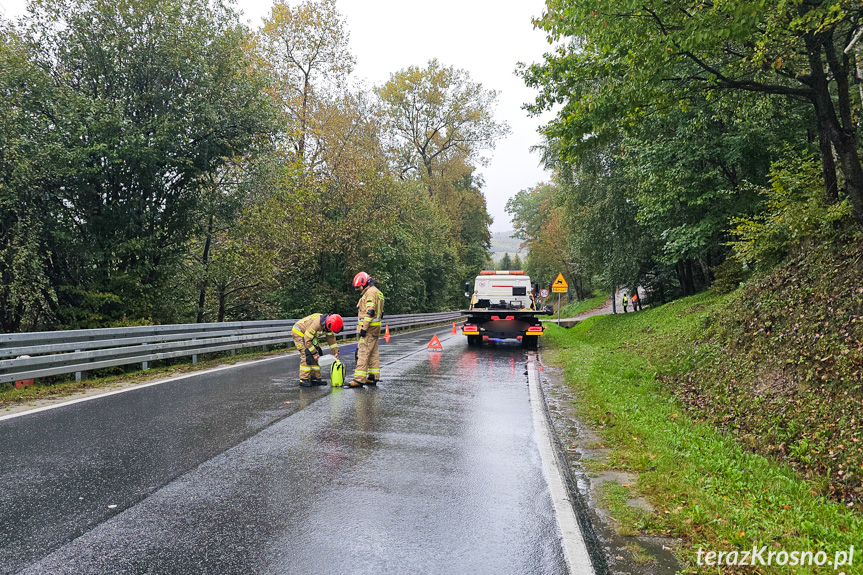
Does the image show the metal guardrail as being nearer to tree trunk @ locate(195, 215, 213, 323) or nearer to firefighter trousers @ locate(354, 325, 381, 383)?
tree trunk @ locate(195, 215, 213, 323)

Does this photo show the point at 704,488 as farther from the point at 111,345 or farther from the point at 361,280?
the point at 111,345

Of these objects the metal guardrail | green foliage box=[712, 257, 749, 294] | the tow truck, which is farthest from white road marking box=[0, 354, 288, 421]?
green foliage box=[712, 257, 749, 294]

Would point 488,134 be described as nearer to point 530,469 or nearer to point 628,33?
point 628,33

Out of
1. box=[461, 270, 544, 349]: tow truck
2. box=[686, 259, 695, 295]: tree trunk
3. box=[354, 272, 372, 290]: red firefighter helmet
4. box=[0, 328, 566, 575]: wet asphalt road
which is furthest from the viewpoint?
box=[686, 259, 695, 295]: tree trunk

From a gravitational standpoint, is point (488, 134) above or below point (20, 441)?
above

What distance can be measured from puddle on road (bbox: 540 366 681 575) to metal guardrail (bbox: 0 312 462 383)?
795 centimetres

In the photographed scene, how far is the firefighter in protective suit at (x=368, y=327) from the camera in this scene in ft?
29.9

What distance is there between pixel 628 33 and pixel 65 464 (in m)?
8.49

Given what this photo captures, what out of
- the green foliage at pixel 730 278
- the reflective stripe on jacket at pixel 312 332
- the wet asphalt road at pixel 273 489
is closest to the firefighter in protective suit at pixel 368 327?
the reflective stripe on jacket at pixel 312 332

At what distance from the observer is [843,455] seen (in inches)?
188

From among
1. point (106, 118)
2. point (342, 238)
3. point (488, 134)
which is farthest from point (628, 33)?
point (488, 134)

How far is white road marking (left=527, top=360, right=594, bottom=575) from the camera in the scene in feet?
11.0

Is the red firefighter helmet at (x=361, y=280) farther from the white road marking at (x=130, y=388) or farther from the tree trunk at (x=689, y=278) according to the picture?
the tree trunk at (x=689, y=278)

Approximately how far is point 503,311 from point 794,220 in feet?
30.6
